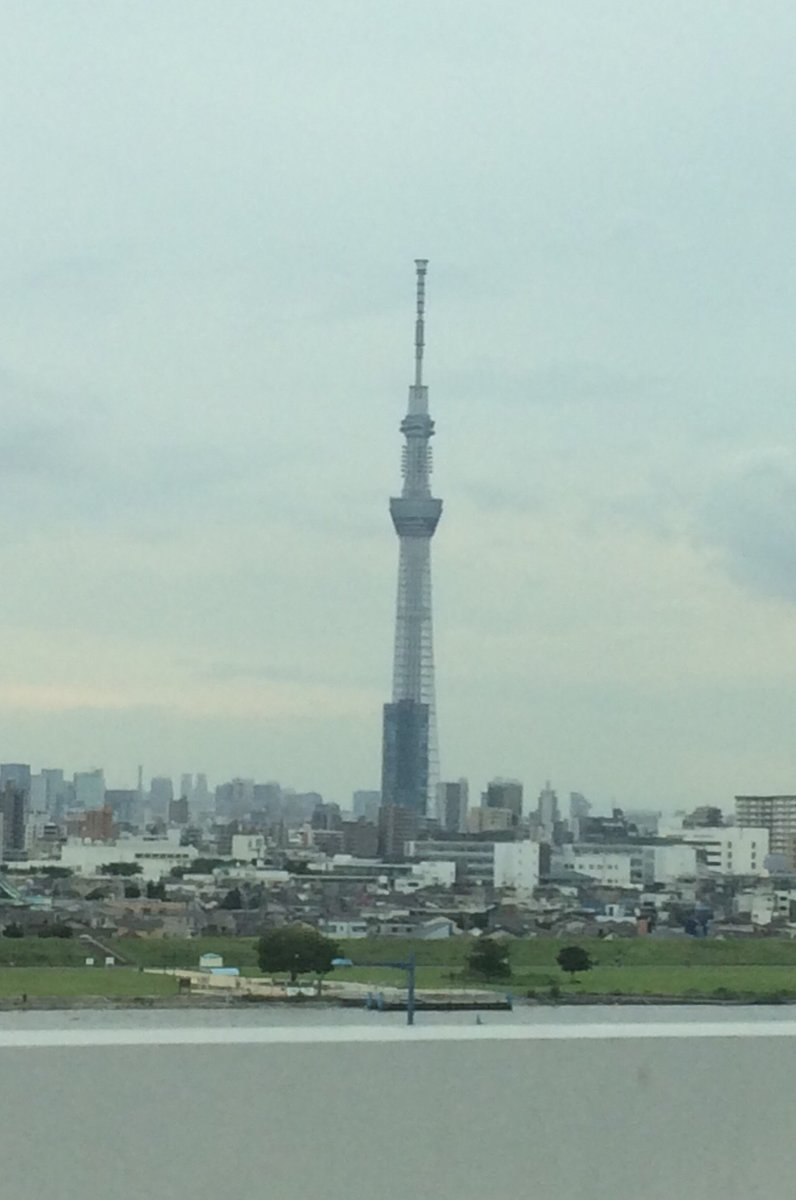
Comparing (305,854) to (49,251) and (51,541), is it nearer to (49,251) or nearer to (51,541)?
(51,541)

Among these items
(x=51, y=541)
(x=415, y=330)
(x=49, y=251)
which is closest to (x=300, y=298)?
(x=49, y=251)

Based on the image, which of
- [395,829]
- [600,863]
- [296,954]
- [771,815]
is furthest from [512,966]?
[395,829]

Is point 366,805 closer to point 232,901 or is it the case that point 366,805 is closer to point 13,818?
point 13,818

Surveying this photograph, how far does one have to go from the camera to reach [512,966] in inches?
184

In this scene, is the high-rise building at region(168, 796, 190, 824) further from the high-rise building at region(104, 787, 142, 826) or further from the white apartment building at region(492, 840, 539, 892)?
the white apartment building at region(492, 840, 539, 892)

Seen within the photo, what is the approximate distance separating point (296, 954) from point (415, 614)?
50760mm

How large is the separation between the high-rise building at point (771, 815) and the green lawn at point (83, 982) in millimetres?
13638

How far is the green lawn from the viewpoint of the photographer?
3.26 metres

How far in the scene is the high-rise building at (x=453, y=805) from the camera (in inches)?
1067

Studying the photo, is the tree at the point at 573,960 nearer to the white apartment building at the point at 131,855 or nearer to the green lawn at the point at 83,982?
the green lawn at the point at 83,982

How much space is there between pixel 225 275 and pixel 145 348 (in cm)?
411

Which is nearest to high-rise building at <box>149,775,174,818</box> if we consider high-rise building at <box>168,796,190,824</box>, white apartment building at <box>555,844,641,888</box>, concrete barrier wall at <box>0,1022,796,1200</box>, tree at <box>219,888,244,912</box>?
high-rise building at <box>168,796,190,824</box>

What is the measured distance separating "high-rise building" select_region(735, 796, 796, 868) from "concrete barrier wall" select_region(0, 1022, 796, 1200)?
1588 centimetres

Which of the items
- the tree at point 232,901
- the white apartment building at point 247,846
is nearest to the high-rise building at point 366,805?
the white apartment building at point 247,846
